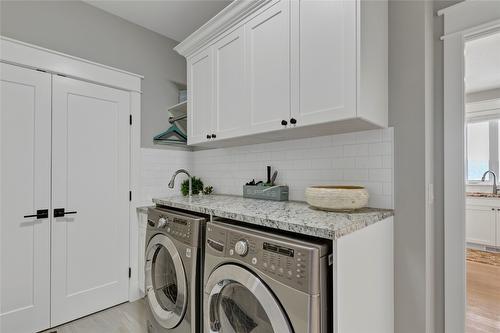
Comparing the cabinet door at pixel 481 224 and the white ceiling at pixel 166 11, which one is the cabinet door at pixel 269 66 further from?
the cabinet door at pixel 481 224

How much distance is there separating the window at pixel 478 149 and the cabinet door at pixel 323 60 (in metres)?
4.86

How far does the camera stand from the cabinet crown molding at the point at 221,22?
1.70 m

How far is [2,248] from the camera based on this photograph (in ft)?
6.23

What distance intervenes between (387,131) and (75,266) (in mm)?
2703

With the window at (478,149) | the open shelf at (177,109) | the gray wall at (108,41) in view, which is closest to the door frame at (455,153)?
the open shelf at (177,109)

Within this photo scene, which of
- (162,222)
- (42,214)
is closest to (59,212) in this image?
(42,214)

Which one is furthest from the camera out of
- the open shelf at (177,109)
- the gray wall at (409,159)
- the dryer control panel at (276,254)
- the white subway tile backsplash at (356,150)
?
the open shelf at (177,109)

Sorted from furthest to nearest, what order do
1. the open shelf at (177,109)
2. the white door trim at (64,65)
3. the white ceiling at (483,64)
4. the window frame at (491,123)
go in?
the window frame at (491,123), the white ceiling at (483,64), the open shelf at (177,109), the white door trim at (64,65)

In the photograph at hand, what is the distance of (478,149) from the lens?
4602mm

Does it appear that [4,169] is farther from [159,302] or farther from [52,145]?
[159,302]

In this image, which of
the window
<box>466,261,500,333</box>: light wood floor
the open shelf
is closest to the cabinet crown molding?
the open shelf

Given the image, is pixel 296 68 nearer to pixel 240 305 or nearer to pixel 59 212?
pixel 240 305

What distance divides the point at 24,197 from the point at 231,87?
184 cm

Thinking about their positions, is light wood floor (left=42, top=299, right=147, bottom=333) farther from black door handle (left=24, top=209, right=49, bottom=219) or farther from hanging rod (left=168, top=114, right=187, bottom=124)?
hanging rod (left=168, top=114, right=187, bottom=124)
